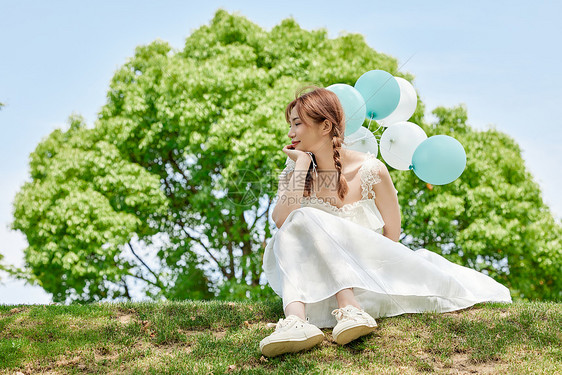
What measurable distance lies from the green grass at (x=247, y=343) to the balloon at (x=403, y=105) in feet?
9.11

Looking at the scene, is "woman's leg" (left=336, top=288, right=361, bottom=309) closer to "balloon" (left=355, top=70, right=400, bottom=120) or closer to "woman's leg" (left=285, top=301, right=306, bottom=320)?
"woman's leg" (left=285, top=301, right=306, bottom=320)

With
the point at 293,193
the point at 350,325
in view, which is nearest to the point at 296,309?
the point at 350,325

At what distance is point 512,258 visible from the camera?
14562 mm

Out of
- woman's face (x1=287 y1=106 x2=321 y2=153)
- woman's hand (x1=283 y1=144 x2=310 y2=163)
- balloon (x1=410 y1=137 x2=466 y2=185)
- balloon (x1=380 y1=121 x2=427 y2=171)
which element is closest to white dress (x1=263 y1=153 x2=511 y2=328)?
woman's hand (x1=283 y1=144 x2=310 y2=163)

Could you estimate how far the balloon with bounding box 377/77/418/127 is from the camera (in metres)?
6.57

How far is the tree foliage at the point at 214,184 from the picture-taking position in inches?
511

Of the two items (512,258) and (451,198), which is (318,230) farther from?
(512,258)

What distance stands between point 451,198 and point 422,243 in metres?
1.82

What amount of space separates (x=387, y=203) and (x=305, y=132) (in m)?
1.11

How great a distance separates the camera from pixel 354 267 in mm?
4215

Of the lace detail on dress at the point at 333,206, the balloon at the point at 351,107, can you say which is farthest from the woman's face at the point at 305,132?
the balloon at the point at 351,107

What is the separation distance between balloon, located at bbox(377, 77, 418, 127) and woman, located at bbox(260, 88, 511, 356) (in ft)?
6.39

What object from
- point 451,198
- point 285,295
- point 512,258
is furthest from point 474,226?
point 285,295

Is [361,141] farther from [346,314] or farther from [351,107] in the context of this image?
[346,314]
